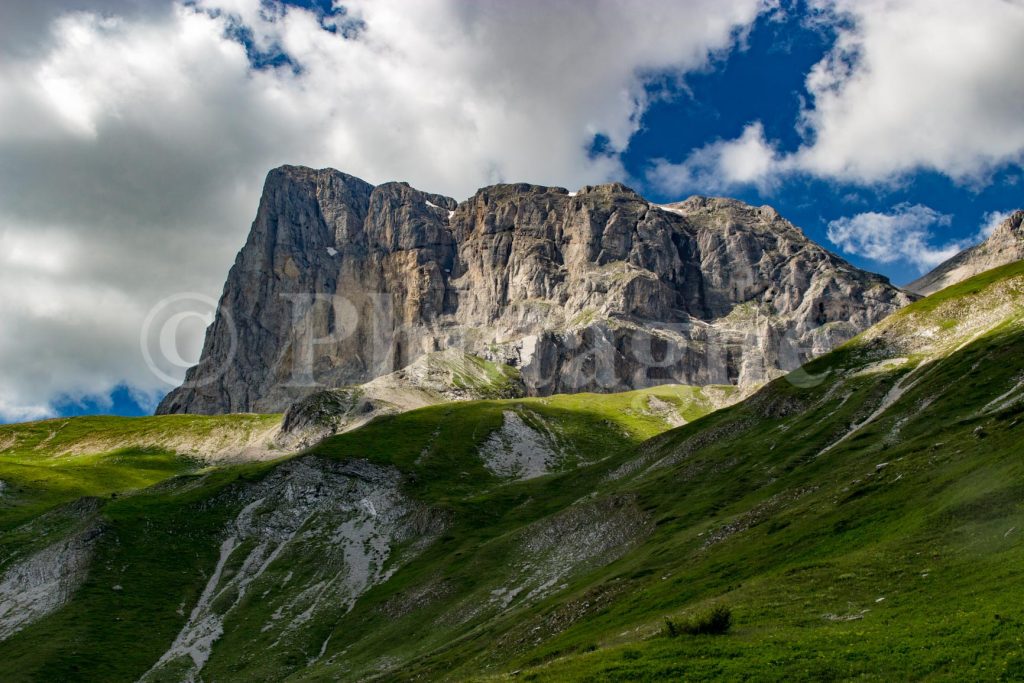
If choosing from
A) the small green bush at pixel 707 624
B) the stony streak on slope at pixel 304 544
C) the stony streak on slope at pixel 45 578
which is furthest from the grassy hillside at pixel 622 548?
the stony streak on slope at pixel 45 578

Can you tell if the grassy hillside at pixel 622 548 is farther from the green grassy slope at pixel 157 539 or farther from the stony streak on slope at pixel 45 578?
the stony streak on slope at pixel 45 578

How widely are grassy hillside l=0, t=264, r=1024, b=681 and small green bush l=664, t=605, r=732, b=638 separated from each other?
2.60 feet

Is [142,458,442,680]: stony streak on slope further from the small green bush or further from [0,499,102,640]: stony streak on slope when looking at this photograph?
the small green bush

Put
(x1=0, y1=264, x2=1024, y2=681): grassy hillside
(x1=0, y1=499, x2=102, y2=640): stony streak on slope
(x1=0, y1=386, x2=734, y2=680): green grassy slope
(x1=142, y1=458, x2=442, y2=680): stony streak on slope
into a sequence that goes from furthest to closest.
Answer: (x1=142, y1=458, x2=442, y2=680): stony streak on slope < (x1=0, y1=499, x2=102, y2=640): stony streak on slope < (x1=0, y1=386, x2=734, y2=680): green grassy slope < (x1=0, y1=264, x2=1024, y2=681): grassy hillside

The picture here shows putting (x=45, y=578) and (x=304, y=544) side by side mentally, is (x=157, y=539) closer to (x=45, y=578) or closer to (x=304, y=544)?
(x=45, y=578)

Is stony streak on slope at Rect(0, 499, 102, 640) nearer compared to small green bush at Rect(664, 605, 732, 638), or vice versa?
small green bush at Rect(664, 605, 732, 638)

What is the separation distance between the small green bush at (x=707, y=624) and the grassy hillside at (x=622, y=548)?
2.60 ft

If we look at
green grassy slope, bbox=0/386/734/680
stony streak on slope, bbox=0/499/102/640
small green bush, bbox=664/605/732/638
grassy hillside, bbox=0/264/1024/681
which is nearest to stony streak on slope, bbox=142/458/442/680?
grassy hillside, bbox=0/264/1024/681

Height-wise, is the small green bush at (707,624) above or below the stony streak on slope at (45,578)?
below

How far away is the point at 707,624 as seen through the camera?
35.8 metres

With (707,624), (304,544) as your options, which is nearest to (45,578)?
(304,544)

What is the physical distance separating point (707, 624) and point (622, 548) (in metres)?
50.6

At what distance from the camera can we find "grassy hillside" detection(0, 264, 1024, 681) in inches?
1326

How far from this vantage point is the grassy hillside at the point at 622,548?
111 feet
